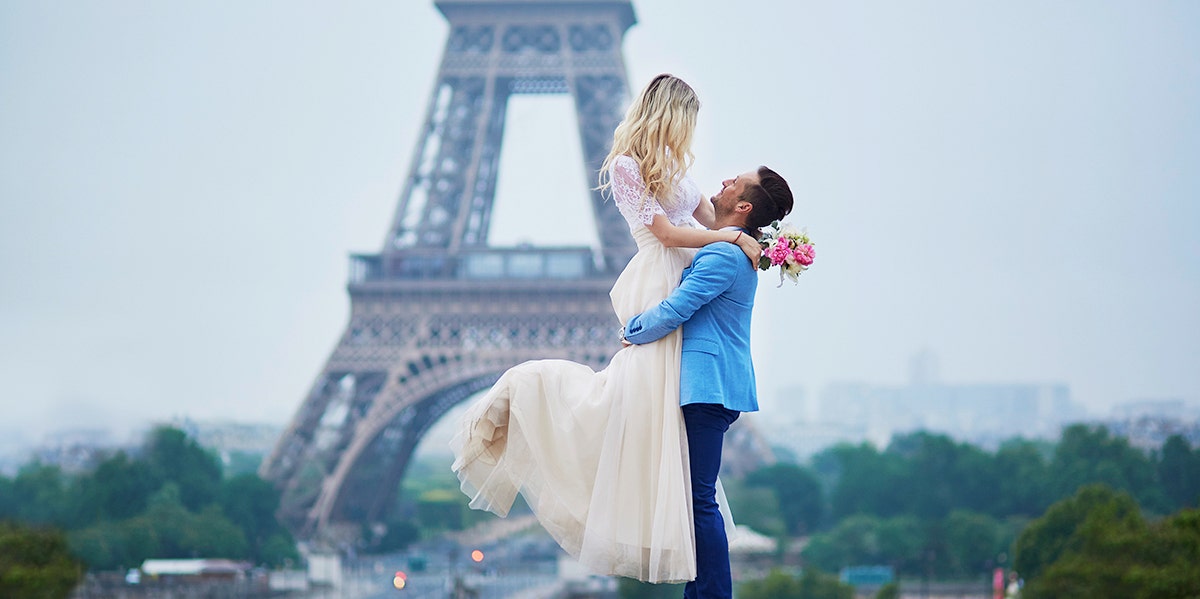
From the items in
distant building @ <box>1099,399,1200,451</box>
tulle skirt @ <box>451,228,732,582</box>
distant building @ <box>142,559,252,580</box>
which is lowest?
distant building @ <box>142,559,252,580</box>

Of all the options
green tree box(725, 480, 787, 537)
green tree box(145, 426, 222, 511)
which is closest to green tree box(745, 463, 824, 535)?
green tree box(725, 480, 787, 537)

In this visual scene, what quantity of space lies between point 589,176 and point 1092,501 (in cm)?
1361

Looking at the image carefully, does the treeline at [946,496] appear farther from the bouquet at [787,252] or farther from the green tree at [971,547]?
the bouquet at [787,252]

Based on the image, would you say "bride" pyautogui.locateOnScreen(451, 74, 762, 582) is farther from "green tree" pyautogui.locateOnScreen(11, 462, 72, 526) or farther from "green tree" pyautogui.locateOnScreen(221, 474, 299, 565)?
"green tree" pyautogui.locateOnScreen(221, 474, 299, 565)

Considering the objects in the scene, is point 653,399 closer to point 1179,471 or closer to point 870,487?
point 1179,471

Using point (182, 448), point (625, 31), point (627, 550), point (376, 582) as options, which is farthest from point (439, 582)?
point (627, 550)

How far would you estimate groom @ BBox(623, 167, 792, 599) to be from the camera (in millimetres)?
4648

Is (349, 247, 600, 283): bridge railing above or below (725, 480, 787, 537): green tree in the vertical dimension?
above

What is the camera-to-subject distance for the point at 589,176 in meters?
37.1

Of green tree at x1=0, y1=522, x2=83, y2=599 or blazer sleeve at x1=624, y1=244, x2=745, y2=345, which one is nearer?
blazer sleeve at x1=624, y1=244, x2=745, y2=345

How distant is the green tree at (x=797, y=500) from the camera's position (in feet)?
152

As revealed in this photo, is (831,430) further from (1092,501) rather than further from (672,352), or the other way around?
(672,352)

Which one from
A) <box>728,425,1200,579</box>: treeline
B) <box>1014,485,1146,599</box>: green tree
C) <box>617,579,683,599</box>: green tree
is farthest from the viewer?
<box>728,425,1200,579</box>: treeline

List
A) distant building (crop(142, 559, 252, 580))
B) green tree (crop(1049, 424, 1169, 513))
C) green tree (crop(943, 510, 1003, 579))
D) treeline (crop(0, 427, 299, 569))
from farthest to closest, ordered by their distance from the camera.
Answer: green tree (crop(1049, 424, 1169, 513))
green tree (crop(943, 510, 1003, 579))
distant building (crop(142, 559, 252, 580))
treeline (crop(0, 427, 299, 569))
